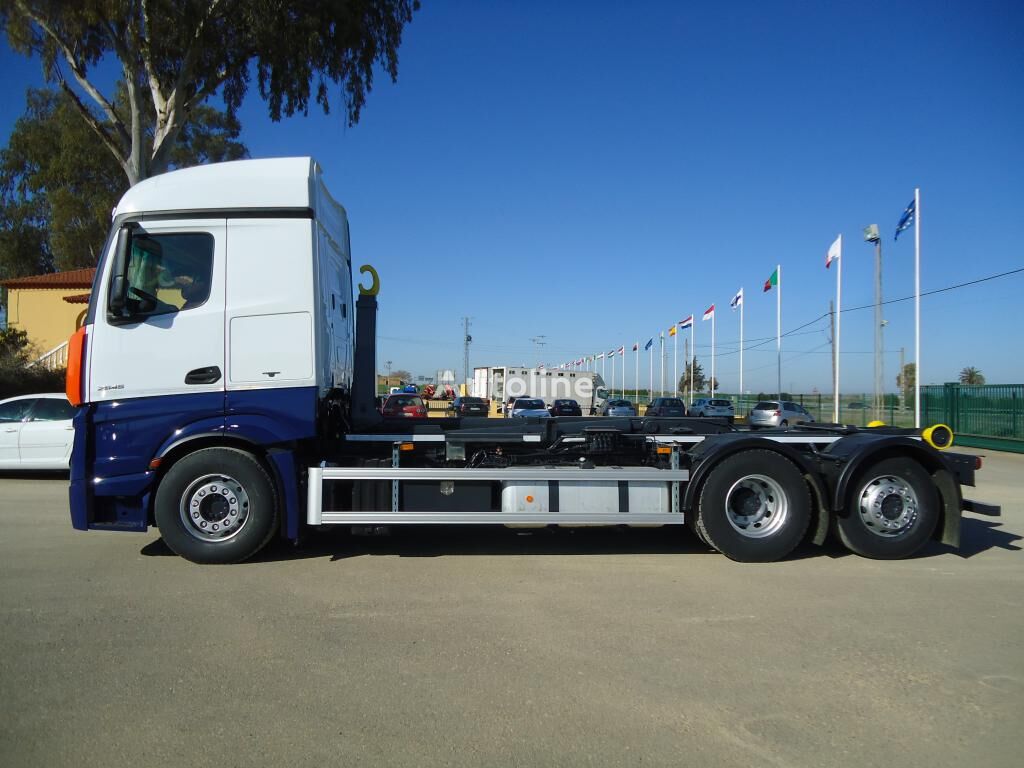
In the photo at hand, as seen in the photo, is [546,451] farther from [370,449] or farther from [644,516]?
[370,449]

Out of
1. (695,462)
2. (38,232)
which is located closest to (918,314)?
→ (695,462)

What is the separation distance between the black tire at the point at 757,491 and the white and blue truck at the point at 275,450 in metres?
0.01

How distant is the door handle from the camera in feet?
20.7

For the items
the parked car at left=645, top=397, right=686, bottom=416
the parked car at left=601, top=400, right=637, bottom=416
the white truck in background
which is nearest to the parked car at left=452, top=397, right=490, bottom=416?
the white truck in background

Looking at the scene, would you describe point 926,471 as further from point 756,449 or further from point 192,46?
point 192,46

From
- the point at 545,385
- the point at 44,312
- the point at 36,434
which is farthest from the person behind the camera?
the point at 545,385

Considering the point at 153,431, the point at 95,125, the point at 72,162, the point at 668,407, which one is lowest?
the point at 668,407

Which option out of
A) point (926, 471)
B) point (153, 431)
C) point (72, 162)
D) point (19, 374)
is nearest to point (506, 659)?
point (153, 431)

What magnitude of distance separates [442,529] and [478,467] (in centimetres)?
176

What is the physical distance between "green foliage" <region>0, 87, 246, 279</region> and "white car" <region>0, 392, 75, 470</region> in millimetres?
26223

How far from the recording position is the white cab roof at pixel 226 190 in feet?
21.0

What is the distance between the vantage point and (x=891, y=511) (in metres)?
6.94

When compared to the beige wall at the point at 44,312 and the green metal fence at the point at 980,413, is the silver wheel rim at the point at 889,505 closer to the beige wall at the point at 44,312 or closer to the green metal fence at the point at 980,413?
the green metal fence at the point at 980,413

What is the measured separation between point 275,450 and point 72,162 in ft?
123
